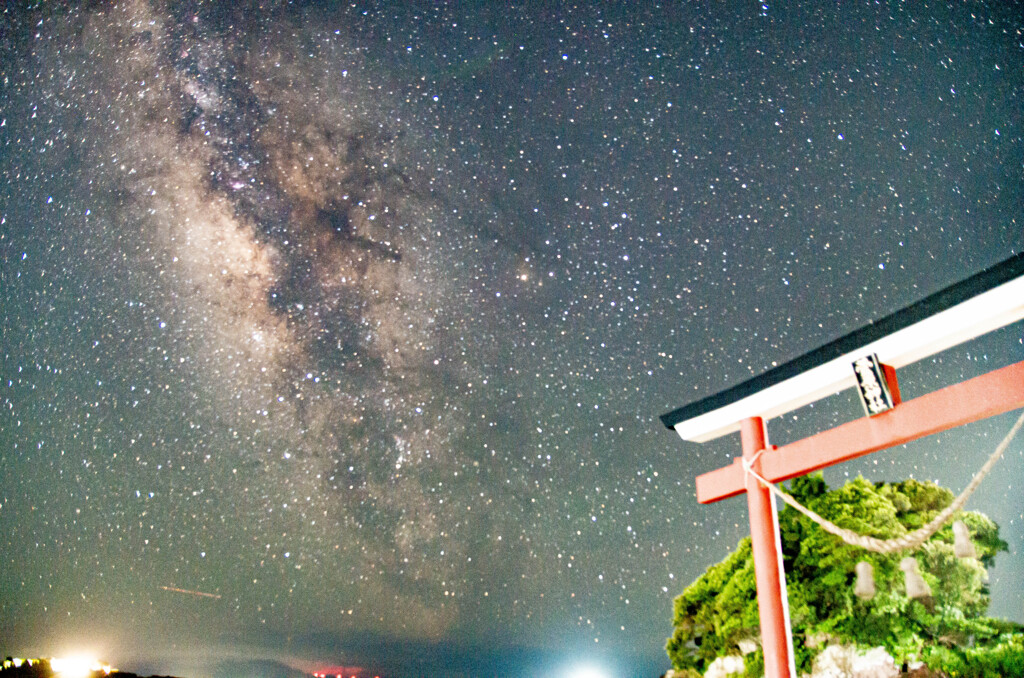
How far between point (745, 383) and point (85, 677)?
16151 millimetres

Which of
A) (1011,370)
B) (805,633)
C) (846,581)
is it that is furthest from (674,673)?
(1011,370)

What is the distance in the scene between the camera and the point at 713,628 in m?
9.82

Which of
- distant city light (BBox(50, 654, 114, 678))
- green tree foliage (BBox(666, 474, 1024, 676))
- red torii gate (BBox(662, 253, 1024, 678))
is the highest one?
red torii gate (BBox(662, 253, 1024, 678))

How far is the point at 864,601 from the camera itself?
8422 mm

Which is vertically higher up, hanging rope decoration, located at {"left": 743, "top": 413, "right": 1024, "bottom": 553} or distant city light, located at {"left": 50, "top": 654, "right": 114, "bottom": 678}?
hanging rope decoration, located at {"left": 743, "top": 413, "right": 1024, "bottom": 553}

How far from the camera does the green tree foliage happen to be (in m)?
7.93

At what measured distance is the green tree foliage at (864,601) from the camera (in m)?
7.93

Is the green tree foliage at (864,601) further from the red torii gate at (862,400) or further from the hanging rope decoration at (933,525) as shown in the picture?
the hanging rope decoration at (933,525)

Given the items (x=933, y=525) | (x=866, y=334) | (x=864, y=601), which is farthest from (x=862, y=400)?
(x=864, y=601)

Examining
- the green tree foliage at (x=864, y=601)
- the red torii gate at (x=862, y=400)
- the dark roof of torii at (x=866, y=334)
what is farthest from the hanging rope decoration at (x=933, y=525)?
the green tree foliage at (x=864, y=601)

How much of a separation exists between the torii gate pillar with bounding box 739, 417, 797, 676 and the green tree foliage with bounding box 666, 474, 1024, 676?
274 cm

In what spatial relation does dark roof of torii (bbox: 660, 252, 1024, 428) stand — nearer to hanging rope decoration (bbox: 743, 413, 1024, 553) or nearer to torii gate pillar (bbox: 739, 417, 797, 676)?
torii gate pillar (bbox: 739, 417, 797, 676)

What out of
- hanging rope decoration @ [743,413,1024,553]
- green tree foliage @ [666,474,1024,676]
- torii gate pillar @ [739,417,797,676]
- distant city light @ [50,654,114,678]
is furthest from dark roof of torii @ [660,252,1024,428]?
distant city light @ [50,654,114,678]

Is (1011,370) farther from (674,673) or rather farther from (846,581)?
(674,673)
